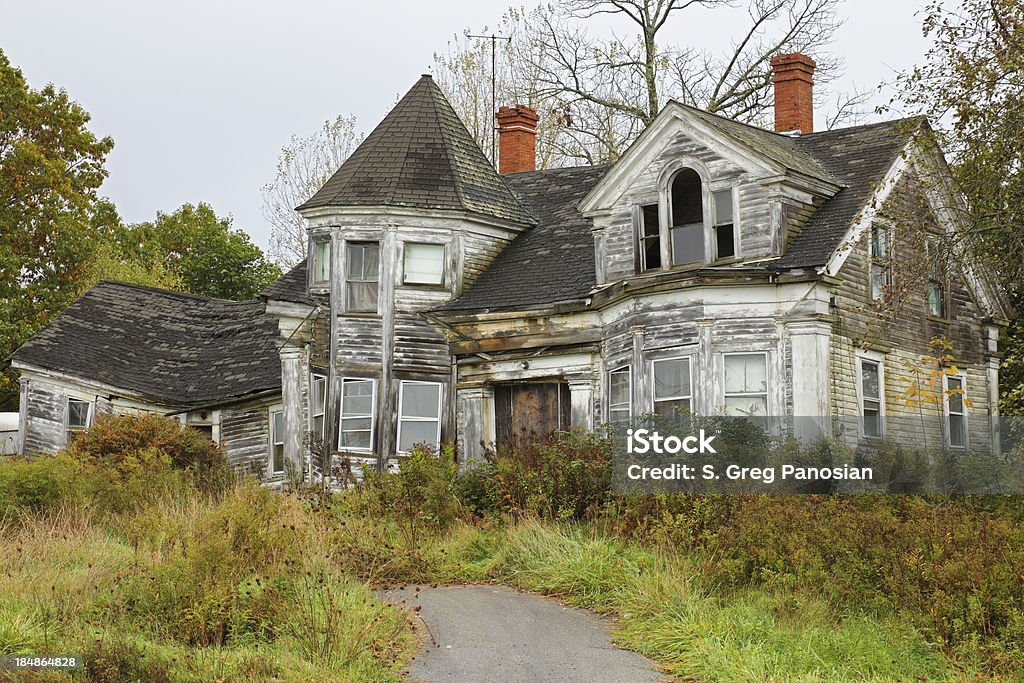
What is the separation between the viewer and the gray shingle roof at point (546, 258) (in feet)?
74.5

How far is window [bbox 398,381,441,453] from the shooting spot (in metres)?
23.6

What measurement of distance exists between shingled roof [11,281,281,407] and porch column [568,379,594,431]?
313 inches

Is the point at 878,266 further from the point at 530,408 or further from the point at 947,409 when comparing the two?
the point at 530,408

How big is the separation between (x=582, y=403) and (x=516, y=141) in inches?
425

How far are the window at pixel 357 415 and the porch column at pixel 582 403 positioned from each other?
4.25 meters

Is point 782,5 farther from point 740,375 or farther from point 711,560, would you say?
point 711,560

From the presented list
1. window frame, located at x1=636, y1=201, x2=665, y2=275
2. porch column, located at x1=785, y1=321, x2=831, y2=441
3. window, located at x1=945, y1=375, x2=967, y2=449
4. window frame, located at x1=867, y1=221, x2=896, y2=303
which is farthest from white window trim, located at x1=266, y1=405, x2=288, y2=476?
window, located at x1=945, y1=375, x2=967, y2=449

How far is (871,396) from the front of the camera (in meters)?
20.6

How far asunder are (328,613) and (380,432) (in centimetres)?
1260

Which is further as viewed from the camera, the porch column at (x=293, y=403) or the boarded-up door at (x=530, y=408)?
the porch column at (x=293, y=403)

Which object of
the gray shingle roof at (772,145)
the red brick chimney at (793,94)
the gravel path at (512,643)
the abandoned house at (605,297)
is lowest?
the gravel path at (512,643)

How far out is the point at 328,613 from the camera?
11094 mm

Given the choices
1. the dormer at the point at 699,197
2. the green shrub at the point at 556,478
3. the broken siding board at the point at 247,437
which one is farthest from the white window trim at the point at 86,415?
the green shrub at the point at 556,478

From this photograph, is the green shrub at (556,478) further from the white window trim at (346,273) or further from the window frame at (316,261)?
the window frame at (316,261)
